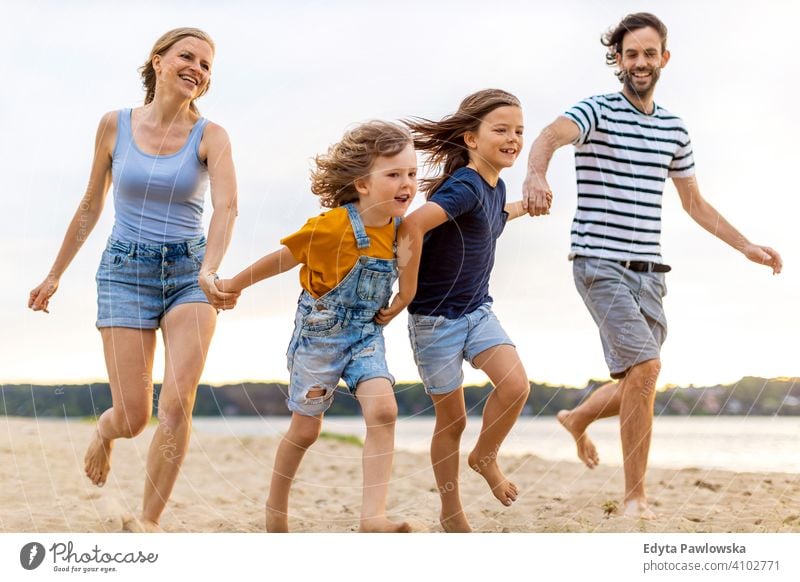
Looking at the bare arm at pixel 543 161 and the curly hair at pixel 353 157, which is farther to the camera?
the bare arm at pixel 543 161

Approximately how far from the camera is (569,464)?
775cm

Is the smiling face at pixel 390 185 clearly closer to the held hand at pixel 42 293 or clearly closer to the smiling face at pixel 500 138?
the smiling face at pixel 500 138

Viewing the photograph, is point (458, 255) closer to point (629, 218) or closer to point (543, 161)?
point (543, 161)

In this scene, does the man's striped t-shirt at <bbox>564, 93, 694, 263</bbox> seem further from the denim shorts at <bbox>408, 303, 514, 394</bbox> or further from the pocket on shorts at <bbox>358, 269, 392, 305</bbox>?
the pocket on shorts at <bbox>358, 269, 392, 305</bbox>

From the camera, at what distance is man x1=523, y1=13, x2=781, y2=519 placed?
184 inches

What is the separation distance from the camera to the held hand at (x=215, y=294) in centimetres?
401

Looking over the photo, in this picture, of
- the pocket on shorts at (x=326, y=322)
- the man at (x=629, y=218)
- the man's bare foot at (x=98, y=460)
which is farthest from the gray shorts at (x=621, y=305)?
the man's bare foot at (x=98, y=460)

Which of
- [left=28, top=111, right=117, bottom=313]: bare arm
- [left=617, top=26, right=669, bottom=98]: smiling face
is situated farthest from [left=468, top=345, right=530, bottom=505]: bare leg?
[left=28, top=111, right=117, bottom=313]: bare arm

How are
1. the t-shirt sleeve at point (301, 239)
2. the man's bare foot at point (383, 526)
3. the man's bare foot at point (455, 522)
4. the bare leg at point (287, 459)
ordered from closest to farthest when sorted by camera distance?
1. the man's bare foot at point (383, 526)
2. the t-shirt sleeve at point (301, 239)
3. the bare leg at point (287, 459)
4. the man's bare foot at point (455, 522)

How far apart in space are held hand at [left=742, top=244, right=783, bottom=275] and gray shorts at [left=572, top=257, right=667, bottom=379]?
0.49m

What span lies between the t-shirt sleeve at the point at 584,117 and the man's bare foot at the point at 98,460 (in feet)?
8.34

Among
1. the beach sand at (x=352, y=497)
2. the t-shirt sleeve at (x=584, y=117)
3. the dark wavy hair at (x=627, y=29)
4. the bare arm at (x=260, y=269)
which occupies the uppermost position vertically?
the dark wavy hair at (x=627, y=29)
